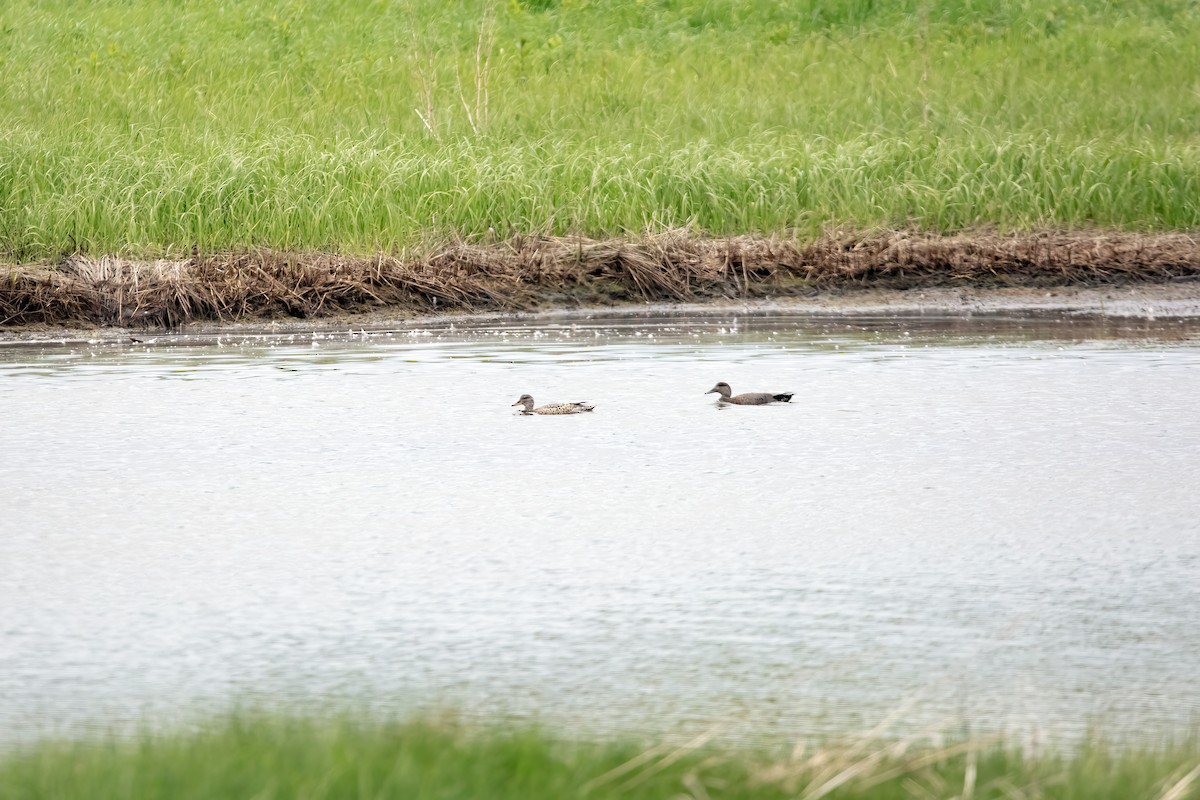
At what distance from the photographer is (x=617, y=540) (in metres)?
6.39

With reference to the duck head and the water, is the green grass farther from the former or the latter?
the duck head

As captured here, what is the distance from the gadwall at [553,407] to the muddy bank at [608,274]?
4373 mm

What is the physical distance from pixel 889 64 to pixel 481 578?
620 inches

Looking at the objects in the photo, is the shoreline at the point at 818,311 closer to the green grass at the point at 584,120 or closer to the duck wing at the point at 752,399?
the green grass at the point at 584,120

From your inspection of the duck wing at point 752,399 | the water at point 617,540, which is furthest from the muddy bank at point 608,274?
the duck wing at point 752,399

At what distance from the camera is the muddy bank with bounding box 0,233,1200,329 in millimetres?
13086

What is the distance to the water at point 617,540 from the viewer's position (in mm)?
4617

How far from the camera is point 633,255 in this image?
1388cm

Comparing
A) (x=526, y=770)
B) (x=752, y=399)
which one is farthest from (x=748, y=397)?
(x=526, y=770)

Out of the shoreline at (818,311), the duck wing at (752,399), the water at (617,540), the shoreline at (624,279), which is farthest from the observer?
the shoreline at (624,279)

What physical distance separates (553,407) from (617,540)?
2.80 meters

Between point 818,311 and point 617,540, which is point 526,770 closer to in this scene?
point 617,540

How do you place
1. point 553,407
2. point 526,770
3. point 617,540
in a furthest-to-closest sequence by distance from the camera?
point 553,407, point 617,540, point 526,770

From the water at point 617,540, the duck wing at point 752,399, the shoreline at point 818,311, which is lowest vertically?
the water at point 617,540
